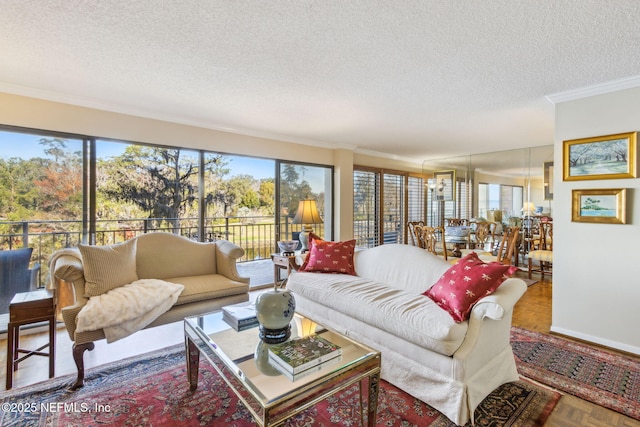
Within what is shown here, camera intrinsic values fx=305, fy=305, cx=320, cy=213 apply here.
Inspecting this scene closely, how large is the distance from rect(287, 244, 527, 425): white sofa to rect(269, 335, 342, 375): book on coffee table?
1.93 feet

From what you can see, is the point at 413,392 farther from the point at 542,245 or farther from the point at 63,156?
the point at 542,245

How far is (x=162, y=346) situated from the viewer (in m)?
2.67

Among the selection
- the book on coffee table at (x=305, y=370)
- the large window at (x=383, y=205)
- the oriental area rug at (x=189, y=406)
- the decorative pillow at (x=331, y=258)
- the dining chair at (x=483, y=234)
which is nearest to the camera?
the book on coffee table at (x=305, y=370)

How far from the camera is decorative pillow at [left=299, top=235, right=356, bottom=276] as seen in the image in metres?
3.20

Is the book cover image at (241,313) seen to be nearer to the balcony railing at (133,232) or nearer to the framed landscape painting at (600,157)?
the balcony railing at (133,232)

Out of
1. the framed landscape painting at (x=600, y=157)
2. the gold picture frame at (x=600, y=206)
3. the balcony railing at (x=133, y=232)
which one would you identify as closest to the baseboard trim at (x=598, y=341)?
the gold picture frame at (x=600, y=206)

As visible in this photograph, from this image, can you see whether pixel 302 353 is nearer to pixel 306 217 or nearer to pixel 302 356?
pixel 302 356

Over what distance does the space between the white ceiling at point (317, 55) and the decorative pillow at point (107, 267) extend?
1.49 meters

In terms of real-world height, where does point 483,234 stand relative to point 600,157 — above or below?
below

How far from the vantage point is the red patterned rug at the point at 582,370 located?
196 centimetres

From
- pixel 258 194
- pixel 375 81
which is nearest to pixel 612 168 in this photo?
pixel 375 81

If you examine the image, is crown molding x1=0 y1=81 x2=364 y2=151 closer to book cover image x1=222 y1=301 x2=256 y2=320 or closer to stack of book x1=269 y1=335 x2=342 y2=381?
book cover image x1=222 y1=301 x2=256 y2=320

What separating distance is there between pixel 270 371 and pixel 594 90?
3.54 metres

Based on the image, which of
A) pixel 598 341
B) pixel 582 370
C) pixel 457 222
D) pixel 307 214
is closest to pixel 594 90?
pixel 598 341
